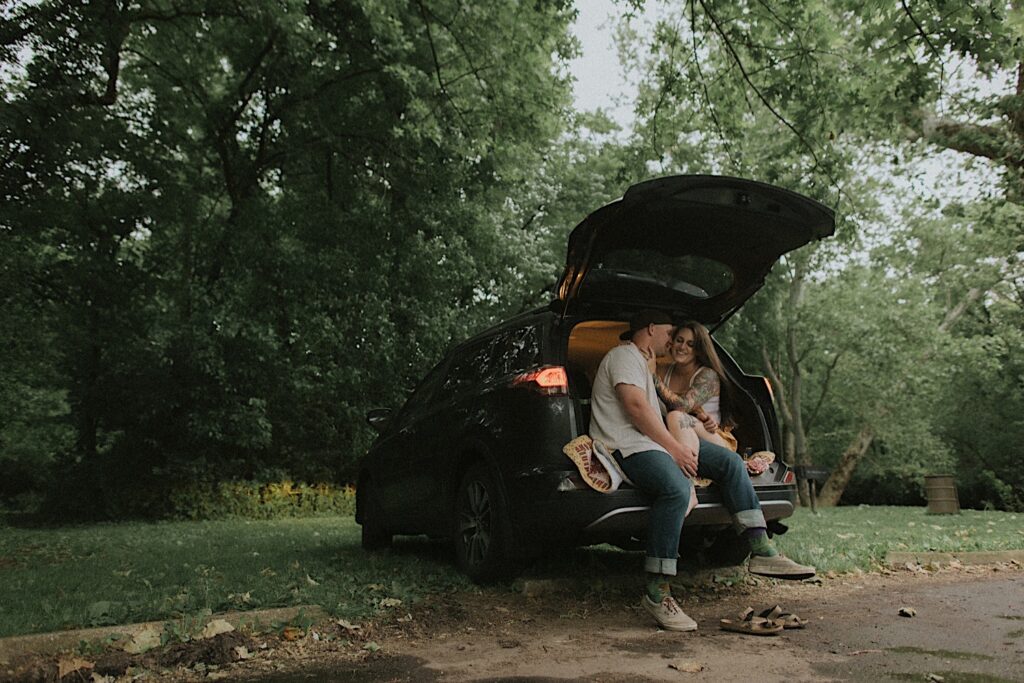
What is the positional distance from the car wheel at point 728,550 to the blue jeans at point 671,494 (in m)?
1.24

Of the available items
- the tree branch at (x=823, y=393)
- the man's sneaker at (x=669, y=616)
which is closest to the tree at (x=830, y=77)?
the man's sneaker at (x=669, y=616)

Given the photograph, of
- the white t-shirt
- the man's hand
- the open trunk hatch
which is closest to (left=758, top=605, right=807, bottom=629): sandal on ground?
the man's hand

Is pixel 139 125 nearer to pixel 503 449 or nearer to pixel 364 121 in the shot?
pixel 364 121

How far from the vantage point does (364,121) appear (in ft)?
51.3

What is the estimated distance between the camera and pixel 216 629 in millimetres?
4008

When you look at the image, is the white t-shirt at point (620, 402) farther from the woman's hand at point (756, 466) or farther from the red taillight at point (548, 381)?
the woman's hand at point (756, 466)

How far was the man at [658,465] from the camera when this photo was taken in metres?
4.48

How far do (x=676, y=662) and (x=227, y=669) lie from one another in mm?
2075

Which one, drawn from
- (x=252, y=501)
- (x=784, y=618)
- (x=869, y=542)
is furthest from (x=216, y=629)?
(x=252, y=501)

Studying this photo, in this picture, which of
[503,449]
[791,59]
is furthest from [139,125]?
[503,449]

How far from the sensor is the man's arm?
464cm

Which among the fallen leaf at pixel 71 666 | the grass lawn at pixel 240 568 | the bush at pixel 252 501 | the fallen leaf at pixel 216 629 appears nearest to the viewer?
the fallen leaf at pixel 71 666

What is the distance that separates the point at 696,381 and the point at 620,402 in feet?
3.04

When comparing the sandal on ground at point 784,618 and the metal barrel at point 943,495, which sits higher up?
the metal barrel at point 943,495
